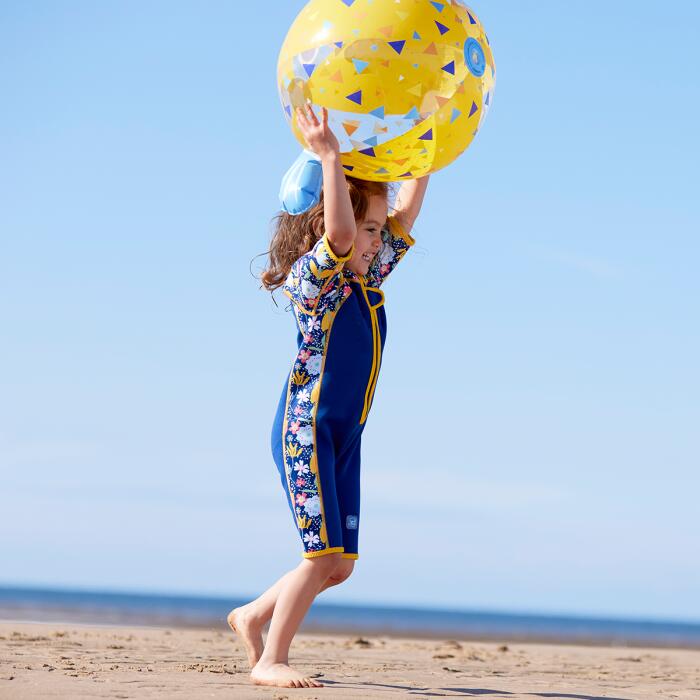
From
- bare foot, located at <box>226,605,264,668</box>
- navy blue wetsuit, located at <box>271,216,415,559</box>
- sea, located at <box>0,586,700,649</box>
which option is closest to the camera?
navy blue wetsuit, located at <box>271,216,415,559</box>

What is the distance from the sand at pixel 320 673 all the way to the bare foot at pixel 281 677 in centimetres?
6

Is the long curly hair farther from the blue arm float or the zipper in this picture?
the zipper

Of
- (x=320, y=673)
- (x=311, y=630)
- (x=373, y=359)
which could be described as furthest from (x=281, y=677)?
(x=311, y=630)

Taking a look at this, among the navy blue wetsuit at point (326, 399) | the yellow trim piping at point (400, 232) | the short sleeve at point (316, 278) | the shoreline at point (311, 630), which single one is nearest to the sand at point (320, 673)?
the navy blue wetsuit at point (326, 399)

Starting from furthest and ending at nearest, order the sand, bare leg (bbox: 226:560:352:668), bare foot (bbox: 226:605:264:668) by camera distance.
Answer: bare foot (bbox: 226:605:264:668) < bare leg (bbox: 226:560:352:668) < the sand

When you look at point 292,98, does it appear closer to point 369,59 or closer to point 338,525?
point 369,59

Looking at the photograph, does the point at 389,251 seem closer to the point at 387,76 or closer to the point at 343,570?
the point at 387,76

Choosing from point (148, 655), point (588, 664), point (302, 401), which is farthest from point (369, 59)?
point (588, 664)

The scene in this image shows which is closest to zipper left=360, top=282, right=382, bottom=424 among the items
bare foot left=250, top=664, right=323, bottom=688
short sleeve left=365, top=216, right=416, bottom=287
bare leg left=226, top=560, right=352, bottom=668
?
short sleeve left=365, top=216, right=416, bottom=287

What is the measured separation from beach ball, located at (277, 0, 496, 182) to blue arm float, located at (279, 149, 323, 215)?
7.6 inches

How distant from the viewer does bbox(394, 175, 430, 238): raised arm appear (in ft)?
15.3

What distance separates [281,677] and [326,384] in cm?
114

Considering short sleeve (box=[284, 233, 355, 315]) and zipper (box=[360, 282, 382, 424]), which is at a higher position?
short sleeve (box=[284, 233, 355, 315])

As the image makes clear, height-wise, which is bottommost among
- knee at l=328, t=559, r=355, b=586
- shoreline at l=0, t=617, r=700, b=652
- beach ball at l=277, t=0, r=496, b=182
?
shoreline at l=0, t=617, r=700, b=652
